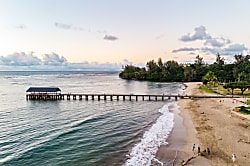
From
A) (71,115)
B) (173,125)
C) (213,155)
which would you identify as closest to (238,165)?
(213,155)

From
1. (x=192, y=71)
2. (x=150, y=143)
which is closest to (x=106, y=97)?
(x=150, y=143)

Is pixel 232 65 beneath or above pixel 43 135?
above

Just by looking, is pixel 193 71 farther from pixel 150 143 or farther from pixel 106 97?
pixel 150 143

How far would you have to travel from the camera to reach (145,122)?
1553 inches

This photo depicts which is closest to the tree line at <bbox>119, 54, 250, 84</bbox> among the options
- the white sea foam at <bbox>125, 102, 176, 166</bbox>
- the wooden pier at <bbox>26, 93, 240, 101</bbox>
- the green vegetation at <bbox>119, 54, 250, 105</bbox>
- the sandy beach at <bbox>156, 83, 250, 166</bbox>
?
the green vegetation at <bbox>119, 54, 250, 105</bbox>

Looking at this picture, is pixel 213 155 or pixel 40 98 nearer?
pixel 213 155

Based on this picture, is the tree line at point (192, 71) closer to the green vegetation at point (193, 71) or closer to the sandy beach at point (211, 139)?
the green vegetation at point (193, 71)

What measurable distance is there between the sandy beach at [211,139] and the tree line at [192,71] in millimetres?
90194

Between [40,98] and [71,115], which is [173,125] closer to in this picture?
[71,115]

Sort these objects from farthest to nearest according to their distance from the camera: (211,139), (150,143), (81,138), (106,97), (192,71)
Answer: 1. (192,71)
2. (106,97)
3. (81,138)
4. (211,139)
5. (150,143)

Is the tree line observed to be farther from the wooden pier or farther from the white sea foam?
the white sea foam

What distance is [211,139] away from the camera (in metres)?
28.3

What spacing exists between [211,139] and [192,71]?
13171 cm

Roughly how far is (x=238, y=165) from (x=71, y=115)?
109 feet
